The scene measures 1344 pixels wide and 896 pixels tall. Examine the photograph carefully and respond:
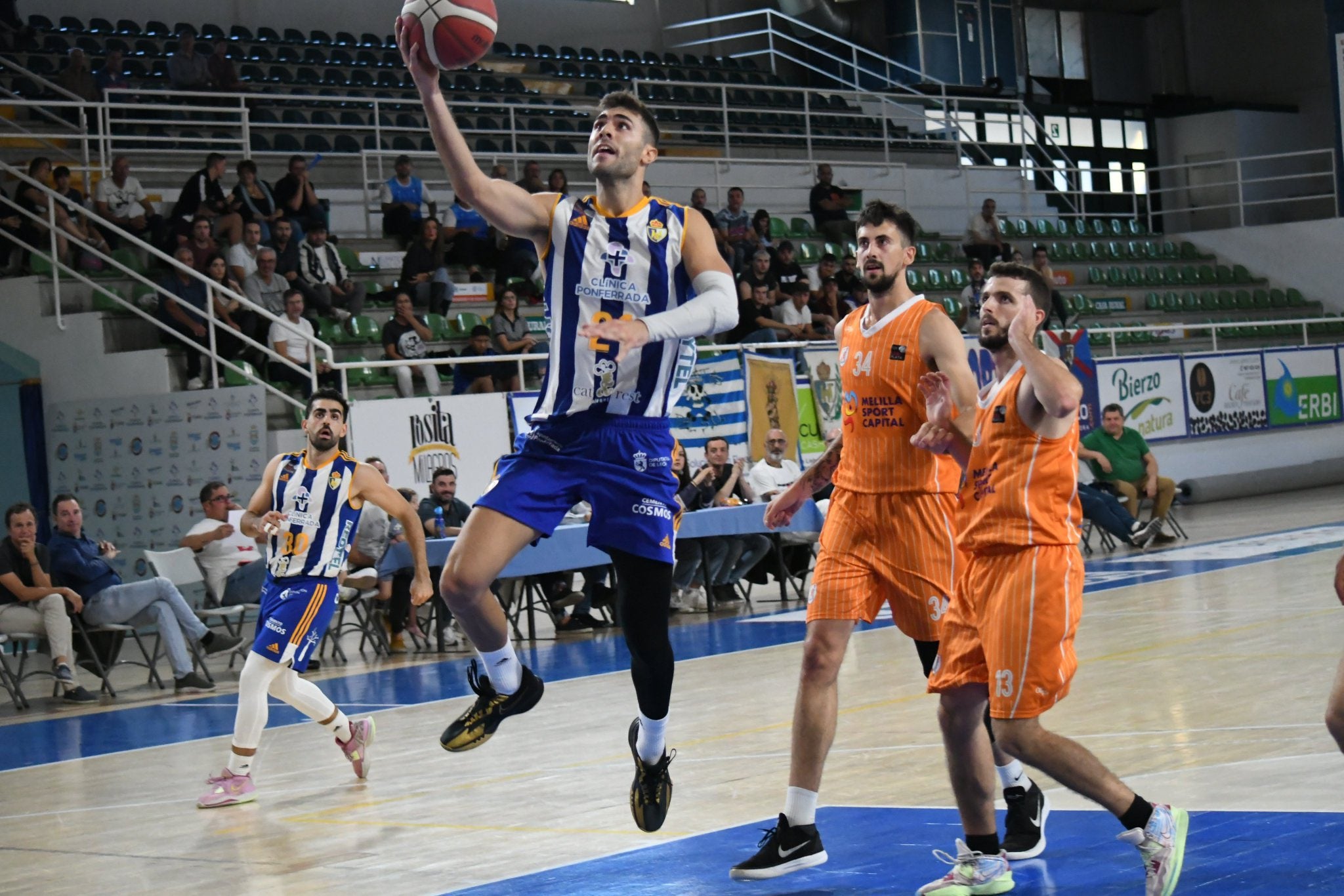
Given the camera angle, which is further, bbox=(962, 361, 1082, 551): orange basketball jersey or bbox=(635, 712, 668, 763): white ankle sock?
bbox=(635, 712, 668, 763): white ankle sock

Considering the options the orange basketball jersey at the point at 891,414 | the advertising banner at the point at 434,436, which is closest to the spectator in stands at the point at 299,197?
the advertising banner at the point at 434,436

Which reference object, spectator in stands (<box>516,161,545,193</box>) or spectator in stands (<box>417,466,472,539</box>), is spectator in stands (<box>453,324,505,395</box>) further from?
spectator in stands (<box>516,161,545,193</box>)

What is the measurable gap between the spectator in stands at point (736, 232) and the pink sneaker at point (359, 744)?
38.4 feet

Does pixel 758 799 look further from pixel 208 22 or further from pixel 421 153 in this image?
pixel 208 22

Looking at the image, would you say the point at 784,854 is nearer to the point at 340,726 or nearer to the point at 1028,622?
the point at 1028,622

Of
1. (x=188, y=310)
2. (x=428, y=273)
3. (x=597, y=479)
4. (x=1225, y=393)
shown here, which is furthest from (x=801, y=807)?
(x=1225, y=393)

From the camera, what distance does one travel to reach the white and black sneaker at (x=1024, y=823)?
5258 mm

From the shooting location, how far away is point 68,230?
50.6ft

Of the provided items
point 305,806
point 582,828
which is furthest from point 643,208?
point 305,806

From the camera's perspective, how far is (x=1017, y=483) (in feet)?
15.3

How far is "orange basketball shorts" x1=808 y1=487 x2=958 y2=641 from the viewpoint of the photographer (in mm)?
5402

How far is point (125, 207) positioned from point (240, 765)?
10.2 m

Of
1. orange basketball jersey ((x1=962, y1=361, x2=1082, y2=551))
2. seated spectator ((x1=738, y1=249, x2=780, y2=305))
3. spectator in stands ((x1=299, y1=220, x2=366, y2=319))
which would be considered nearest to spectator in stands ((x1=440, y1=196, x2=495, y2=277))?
spectator in stands ((x1=299, y1=220, x2=366, y2=319))

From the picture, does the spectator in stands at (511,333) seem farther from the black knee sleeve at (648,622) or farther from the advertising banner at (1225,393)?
the black knee sleeve at (648,622)
